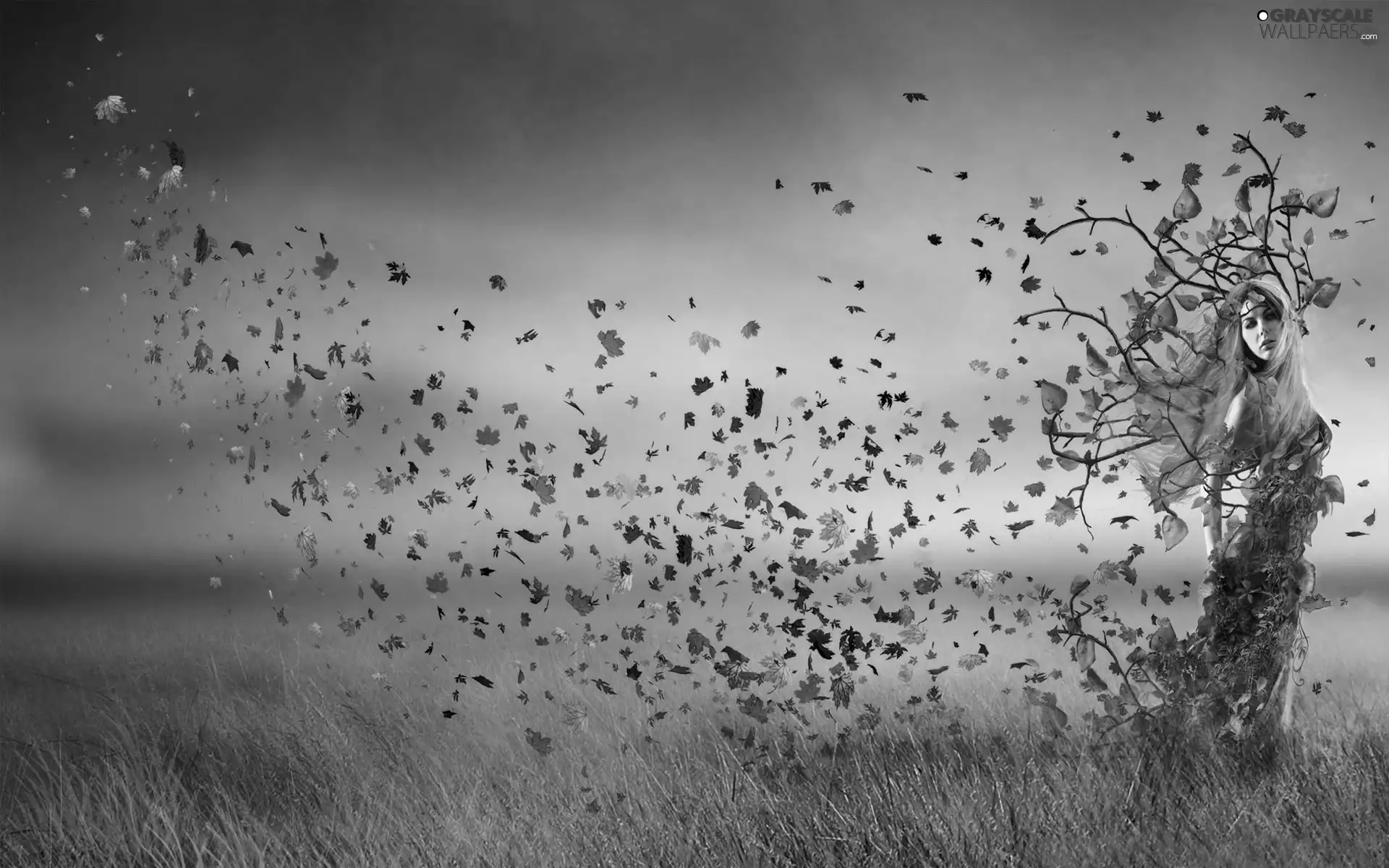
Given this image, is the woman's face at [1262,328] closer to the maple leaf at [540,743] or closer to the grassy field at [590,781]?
Result: the grassy field at [590,781]

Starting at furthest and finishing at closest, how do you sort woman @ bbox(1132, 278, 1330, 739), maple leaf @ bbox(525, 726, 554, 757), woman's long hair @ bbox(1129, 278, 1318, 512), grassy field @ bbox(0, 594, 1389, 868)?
1. maple leaf @ bbox(525, 726, 554, 757)
2. woman @ bbox(1132, 278, 1330, 739)
3. woman's long hair @ bbox(1129, 278, 1318, 512)
4. grassy field @ bbox(0, 594, 1389, 868)

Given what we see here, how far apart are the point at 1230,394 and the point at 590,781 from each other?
4072 millimetres

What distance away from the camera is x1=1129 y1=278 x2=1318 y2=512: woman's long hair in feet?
16.1

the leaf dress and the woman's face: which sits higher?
the woman's face

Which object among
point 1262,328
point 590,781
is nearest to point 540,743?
point 590,781

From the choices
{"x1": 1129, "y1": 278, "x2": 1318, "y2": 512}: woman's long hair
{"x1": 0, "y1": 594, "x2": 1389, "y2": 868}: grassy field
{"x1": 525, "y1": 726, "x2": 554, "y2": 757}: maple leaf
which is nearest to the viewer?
{"x1": 0, "y1": 594, "x2": 1389, "y2": 868}: grassy field

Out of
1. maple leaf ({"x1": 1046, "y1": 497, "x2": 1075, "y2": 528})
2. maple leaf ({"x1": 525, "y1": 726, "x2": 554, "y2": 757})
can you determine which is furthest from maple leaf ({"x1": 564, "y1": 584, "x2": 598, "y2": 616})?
maple leaf ({"x1": 1046, "y1": 497, "x2": 1075, "y2": 528})

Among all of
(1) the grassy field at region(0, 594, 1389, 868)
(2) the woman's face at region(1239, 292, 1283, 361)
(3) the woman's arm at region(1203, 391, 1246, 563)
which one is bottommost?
(1) the grassy field at region(0, 594, 1389, 868)

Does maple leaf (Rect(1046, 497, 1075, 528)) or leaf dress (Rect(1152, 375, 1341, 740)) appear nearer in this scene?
maple leaf (Rect(1046, 497, 1075, 528))

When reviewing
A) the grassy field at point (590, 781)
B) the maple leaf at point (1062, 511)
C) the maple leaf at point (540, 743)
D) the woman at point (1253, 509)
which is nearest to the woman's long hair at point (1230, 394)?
the woman at point (1253, 509)

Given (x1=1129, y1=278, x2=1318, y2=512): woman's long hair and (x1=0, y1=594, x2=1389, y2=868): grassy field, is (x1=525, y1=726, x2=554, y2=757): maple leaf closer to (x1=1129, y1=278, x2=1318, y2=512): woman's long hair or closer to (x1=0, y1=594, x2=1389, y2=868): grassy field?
(x1=0, y1=594, x2=1389, y2=868): grassy field

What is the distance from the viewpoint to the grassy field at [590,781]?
4.05 meters

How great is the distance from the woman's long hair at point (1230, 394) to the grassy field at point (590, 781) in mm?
1478

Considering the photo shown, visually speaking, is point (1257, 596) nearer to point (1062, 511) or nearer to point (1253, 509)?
point (1253, 509)
